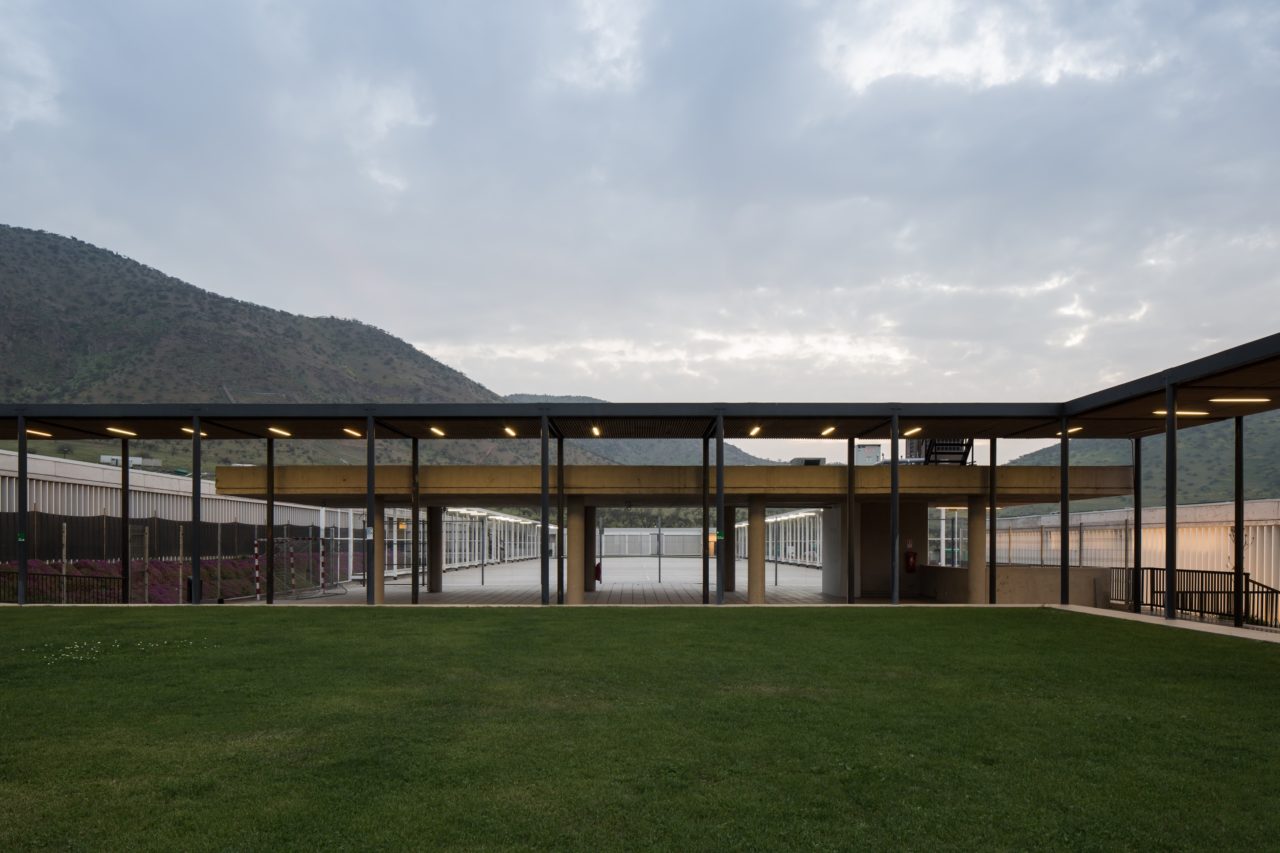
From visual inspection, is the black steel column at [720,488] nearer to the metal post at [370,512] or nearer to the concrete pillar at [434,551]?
the metal post at [370,512]

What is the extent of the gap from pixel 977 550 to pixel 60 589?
24390 millimetres

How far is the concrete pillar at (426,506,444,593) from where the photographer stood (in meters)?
31.6

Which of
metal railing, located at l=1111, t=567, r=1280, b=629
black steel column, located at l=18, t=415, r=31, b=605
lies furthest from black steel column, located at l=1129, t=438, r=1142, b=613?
black steel column, located at l=18, t=415, r=31, b=605

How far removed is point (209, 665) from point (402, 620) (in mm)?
6170

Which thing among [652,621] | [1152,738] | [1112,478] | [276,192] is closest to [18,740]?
[1152,738]

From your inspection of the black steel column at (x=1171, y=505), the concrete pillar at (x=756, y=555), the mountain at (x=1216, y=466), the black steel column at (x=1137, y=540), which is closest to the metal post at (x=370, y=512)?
the concrete pillar at (x=756, y=555)

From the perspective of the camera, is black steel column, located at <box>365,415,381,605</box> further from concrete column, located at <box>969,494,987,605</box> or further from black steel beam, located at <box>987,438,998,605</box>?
concrete column, located at <box>969,494,987,605</box>

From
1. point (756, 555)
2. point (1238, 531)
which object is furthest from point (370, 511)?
point (1238, 531)

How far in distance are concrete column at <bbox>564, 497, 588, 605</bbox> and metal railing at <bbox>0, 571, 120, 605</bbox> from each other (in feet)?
37.4

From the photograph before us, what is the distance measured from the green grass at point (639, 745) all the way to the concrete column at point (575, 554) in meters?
9.93

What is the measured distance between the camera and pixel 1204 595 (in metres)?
22.7

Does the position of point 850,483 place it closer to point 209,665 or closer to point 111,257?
point 209,665

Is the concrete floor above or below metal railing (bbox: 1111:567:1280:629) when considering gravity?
below

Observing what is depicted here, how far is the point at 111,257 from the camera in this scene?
9088 cm
